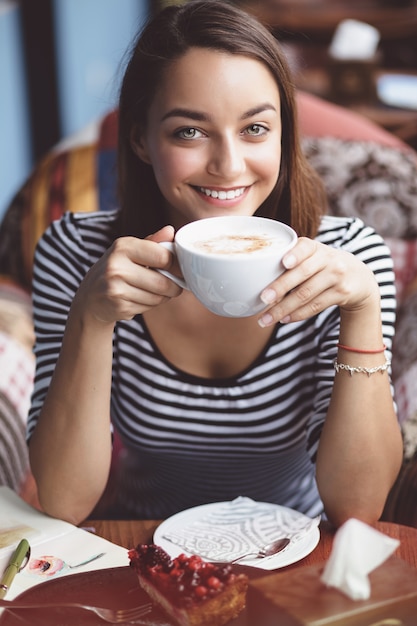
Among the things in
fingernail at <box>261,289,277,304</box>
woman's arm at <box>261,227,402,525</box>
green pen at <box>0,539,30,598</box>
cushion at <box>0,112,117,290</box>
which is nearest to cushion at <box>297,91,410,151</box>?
cushion at <box>0,112,117,290</box>

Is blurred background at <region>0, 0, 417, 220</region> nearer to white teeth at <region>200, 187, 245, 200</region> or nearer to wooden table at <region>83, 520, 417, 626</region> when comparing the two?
white teeth at <region>200, 187, 245, 200</region>

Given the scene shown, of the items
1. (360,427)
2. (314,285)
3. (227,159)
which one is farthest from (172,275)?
(360,427)

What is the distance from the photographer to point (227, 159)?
1.22m

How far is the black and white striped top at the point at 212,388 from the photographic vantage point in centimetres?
143

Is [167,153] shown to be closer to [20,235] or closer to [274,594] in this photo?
[274,594]

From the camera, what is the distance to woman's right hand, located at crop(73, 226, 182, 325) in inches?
40.5

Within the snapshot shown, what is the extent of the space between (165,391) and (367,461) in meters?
0.37

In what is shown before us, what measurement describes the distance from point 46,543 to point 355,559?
0.44 m

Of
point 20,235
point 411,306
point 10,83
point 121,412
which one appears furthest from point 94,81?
point 121,412

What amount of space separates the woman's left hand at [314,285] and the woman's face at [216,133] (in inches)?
9.3

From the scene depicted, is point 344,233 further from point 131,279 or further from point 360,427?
point 131,279

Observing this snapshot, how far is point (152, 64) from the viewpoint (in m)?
1.33

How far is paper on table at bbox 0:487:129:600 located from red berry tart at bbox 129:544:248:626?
0.43ft

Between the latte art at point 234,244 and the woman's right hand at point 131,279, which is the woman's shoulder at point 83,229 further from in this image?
the latte art at point 234,244
